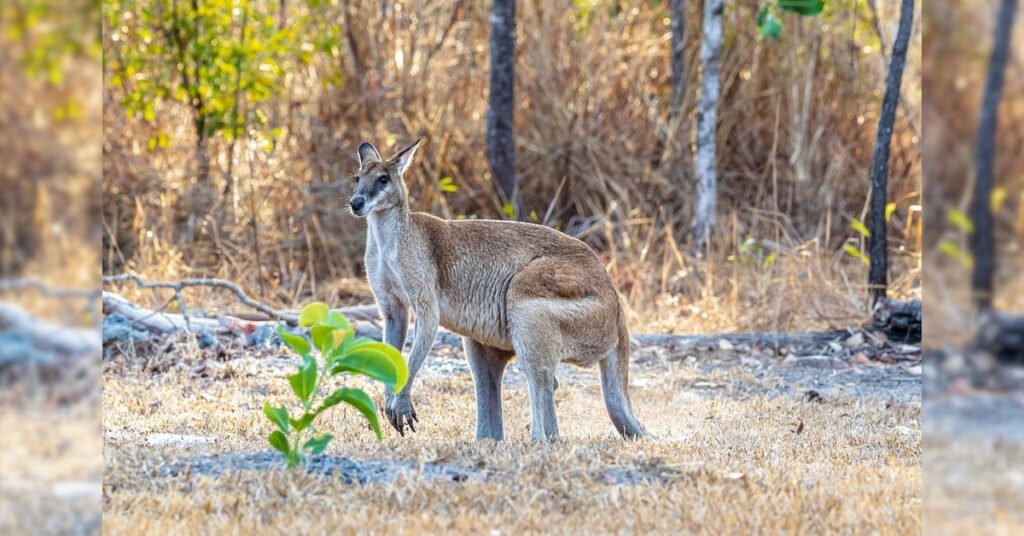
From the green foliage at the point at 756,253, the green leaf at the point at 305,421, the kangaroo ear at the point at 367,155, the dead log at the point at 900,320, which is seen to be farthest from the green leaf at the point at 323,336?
the green foliage at the point at 756,253

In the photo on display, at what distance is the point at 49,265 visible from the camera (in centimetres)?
264

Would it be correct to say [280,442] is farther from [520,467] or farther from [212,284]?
[212,284]

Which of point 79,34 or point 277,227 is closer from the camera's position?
point 79,34

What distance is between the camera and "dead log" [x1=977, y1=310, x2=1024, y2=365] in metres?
2.68

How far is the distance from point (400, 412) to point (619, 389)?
0.99 meters

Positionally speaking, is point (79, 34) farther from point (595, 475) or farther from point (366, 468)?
point (595, 475)

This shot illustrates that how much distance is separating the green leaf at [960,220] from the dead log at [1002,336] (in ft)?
0.60

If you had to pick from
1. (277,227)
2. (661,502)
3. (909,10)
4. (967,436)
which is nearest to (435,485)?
(661,502)

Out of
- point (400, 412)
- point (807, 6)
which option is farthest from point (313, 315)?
point (807, 6)

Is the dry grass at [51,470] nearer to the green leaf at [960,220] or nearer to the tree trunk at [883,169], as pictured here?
Answer: the green leaf at [960,220]

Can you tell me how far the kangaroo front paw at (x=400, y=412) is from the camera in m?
5.43

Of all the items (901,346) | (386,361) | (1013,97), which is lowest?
(901,346)

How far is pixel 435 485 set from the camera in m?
4.19

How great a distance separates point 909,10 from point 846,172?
3.41 m
